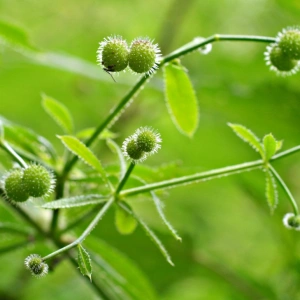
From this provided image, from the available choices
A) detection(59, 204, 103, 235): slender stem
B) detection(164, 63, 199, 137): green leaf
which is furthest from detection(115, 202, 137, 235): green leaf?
detection(164, 63, 199, 137): green leaf

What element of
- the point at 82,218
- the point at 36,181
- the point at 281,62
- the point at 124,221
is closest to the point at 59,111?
the point at 82,218

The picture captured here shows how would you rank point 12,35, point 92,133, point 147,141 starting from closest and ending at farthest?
point 147,141
point 92,133
point 12,35

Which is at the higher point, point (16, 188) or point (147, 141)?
point (147, 141)

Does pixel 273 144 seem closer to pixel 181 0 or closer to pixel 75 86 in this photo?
pixel 75 86

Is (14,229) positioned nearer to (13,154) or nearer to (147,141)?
(13,154)

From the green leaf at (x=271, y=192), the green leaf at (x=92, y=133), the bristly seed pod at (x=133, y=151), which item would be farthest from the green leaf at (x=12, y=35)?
the green leaf at (x=271, y=192)

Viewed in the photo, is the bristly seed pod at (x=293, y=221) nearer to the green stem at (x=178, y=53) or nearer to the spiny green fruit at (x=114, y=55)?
the green stem at (x=178, y=53)
